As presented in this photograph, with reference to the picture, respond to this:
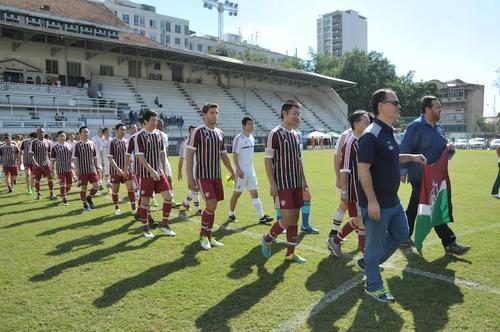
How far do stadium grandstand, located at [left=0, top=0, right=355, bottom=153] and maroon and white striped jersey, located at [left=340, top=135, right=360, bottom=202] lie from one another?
2451cm

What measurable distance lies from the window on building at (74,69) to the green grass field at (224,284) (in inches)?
1229

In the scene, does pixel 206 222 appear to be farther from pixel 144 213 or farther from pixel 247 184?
pixel 247 184

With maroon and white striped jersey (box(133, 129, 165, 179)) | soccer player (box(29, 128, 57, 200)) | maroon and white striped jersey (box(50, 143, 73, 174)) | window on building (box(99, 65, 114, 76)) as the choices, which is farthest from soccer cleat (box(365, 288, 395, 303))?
window on building (box(99, 65, 114, 76))

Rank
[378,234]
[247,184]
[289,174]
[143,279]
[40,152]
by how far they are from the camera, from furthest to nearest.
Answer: [40,152] → [247,184] → [289,174] → [143,279] → [378,234]

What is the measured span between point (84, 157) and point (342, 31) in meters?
153

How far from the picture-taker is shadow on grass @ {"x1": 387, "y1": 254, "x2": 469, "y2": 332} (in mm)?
3952

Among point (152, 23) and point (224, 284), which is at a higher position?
point (152, 23)

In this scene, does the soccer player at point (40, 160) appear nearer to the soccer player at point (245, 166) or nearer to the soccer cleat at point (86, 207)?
the soccer cleat at point (86, 207)

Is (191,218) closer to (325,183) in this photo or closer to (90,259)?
(90,259)

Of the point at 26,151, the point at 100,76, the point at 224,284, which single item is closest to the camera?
the point at 224,284

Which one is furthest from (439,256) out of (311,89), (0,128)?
(311,89)

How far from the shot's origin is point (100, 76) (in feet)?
123

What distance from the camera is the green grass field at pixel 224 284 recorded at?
4020 mm

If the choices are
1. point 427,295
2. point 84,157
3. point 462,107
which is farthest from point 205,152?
point 462,107
